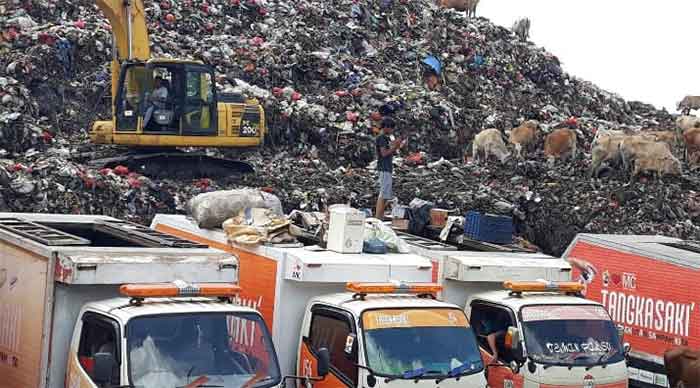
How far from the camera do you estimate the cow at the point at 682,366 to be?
1092 cm

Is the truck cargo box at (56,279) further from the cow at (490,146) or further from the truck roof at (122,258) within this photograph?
the cow at (490,146)

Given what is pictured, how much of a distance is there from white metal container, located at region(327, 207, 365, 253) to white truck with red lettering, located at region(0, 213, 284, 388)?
130 centimetres

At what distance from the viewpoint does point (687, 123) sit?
29.6 meters

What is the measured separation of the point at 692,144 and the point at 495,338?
1843 centimetres

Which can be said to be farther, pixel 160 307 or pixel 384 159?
pixel 384 159

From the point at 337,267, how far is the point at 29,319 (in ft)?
8.31

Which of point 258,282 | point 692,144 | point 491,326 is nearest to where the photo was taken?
point 258,282

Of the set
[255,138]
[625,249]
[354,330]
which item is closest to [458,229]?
[625,249]

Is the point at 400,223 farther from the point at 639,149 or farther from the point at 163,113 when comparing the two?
the point at 639,149

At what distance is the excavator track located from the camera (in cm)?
2242

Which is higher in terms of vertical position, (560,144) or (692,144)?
(692,144)

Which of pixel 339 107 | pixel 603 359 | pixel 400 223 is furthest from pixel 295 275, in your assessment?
pixel 339 107

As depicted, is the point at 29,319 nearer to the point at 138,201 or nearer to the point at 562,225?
the point at 138,201

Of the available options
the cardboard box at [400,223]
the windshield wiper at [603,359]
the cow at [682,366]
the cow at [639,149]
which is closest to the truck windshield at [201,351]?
the windshield wiper at [603,359]
